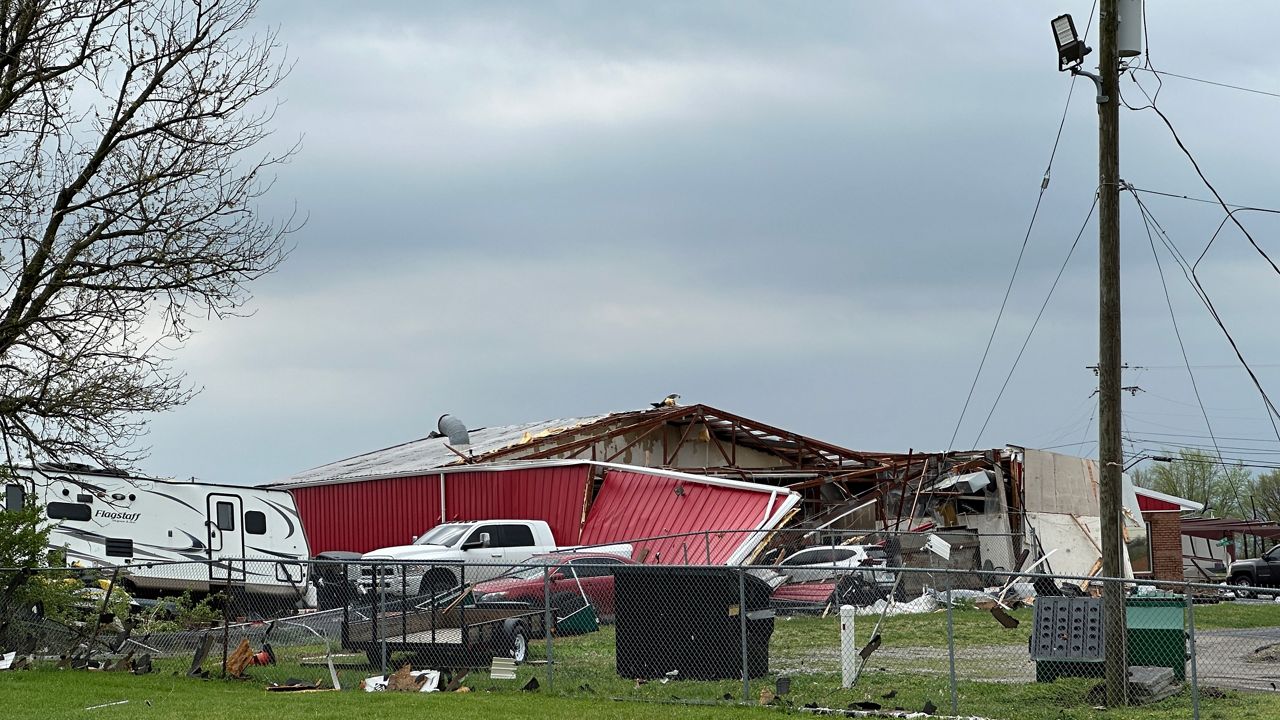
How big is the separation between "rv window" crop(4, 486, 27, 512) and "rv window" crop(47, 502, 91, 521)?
73 centimetres

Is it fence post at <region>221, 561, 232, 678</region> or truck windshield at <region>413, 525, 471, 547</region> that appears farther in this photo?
truck windshield at <region>413, 525, 471, 547</region>

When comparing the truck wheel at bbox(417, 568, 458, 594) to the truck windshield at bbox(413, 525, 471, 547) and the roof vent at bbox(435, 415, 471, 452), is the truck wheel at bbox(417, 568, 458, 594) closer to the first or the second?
the truck windshield at bbox(413, 525, 471, 547)

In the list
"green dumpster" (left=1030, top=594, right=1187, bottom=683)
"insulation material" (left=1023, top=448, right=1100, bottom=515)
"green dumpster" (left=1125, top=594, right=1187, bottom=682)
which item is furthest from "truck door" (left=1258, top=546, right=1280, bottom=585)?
"green dumpster" (left=1125, top=594, right=1187, bottom=682)

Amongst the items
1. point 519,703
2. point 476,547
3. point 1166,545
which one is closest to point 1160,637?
point 519,703

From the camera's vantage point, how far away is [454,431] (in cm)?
4166

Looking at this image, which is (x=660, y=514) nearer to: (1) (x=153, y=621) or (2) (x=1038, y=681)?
(1) (x=153, y=621)

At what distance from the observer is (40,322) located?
17.9 metres

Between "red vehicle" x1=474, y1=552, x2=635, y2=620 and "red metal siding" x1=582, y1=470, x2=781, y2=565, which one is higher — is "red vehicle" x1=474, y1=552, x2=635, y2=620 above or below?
below

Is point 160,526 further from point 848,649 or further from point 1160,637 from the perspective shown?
point 1160,637

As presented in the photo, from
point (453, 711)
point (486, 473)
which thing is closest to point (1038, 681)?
point (453, 711)

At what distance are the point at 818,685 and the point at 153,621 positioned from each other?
9427 millimetres

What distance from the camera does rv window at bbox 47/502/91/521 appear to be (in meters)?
Answer: 22.6

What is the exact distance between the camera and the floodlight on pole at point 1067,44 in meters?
14.5

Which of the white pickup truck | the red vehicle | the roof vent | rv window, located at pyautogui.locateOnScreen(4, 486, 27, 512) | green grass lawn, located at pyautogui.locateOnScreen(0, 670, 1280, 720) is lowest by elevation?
green grass lawn, located at pyautogui.locateOnScreen(0, 670, 1280, 720)
